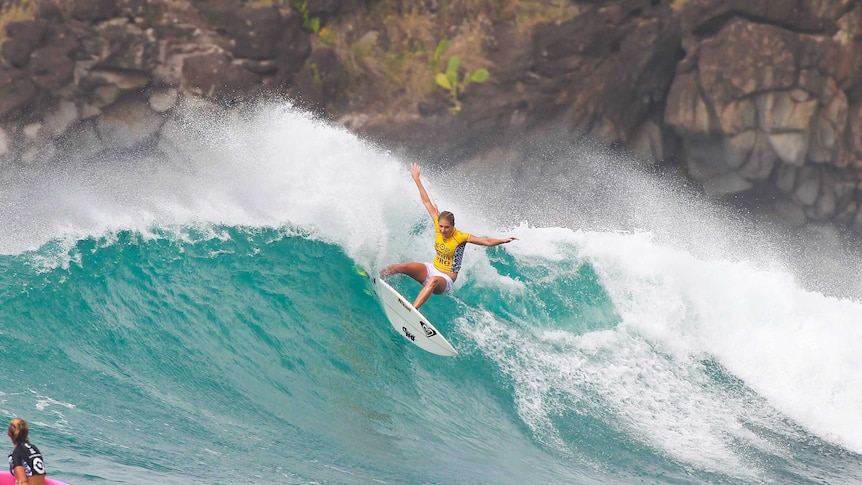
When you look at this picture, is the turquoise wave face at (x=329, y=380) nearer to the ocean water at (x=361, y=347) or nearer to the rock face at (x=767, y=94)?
the ocean water at (x=361, y=347)

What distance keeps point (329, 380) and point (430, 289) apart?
1.31 m

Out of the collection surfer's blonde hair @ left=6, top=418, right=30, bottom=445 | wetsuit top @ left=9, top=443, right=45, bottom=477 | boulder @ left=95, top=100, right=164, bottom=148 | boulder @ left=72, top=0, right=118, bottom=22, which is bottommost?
wetsuit top @ left=9, top=443, right=45, bottom=477

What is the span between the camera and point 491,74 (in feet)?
52.6

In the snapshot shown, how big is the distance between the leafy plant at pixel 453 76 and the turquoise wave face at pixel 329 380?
18.1 ft

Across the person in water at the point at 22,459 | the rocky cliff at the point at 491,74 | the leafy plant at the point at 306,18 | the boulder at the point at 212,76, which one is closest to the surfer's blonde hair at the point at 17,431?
the person in water at the point at 22,459

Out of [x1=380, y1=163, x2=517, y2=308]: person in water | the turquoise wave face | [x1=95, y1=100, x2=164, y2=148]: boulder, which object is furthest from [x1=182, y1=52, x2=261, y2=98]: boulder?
[x1=380, y1=163, x2=517, y2=308]: person in water

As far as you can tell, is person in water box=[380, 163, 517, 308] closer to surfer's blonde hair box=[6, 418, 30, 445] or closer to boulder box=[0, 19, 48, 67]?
surfer's blonde hair box=[6, 418, 30, 445]

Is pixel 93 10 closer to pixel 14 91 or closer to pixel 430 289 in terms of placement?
pixel 14 91

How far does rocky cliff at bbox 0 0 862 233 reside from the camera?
49.6 ft

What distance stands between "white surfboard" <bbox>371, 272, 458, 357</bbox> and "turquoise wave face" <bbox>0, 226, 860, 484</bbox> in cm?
31

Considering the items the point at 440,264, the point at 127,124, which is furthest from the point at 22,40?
the point at 440,264

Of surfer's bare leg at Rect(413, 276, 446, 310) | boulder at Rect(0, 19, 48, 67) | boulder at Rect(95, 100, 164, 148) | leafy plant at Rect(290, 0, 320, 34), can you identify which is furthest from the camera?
leafy plant at Rect(290, 0, 320, 34)

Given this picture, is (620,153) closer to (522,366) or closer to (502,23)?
(502,23)

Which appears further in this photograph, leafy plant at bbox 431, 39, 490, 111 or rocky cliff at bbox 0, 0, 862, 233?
leafy plant at bbox 431, 39, 490, 111
